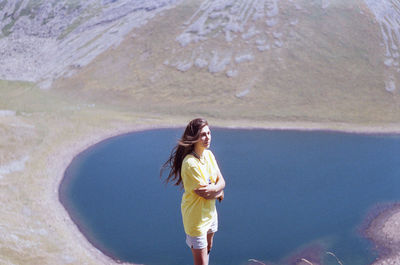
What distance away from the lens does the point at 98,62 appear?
156 ft

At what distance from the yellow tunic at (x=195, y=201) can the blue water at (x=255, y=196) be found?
1263 centimetres

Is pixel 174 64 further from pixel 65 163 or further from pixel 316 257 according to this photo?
pixel 316 257

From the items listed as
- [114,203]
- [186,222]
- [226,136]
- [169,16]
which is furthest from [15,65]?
[186,222]

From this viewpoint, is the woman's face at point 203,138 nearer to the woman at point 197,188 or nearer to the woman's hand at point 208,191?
the woman at point 197,188

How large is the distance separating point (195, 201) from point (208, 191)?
29 centimetres

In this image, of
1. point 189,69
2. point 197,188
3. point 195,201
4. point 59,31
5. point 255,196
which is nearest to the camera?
point 197,188

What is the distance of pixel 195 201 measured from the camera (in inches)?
250

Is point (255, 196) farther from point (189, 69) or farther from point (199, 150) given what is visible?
point (189, 69)

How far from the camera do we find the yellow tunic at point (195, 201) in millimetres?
6211

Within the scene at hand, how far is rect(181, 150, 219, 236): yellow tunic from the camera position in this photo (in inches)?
245

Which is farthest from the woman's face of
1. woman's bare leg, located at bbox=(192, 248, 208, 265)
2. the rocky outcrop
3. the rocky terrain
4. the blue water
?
the rocky outcrop

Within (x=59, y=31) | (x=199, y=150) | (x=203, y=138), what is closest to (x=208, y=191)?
(x=199, y=150)

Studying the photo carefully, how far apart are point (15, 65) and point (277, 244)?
144 feet

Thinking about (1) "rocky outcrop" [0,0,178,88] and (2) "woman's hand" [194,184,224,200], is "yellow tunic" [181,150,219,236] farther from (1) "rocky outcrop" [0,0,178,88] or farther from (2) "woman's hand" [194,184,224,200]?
(1) "rocky outcrop" [0,0,178,88]
